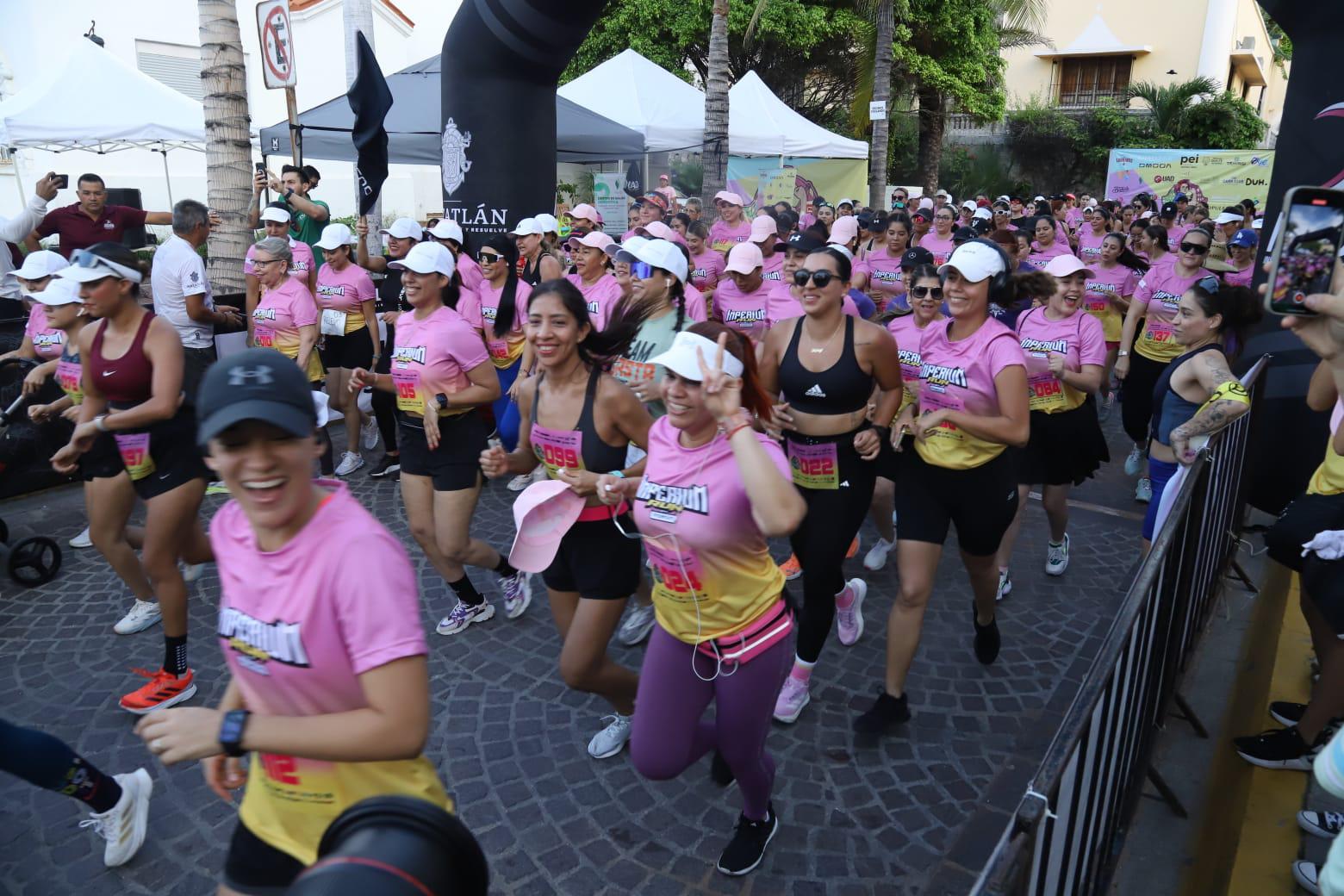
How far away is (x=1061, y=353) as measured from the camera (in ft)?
18.8

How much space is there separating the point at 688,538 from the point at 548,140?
22.5 feet

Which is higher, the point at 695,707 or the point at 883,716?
the point at 695,707

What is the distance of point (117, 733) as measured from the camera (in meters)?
4.20

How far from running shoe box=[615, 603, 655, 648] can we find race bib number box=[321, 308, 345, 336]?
4.11m

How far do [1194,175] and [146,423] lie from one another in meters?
25.4

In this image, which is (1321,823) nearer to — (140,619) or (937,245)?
(140,619)

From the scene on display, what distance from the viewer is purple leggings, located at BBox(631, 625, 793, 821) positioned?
303 centimetres

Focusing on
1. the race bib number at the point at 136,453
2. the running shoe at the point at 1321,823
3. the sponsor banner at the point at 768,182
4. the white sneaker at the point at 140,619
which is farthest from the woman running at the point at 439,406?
the sponsor banner at the point at 768,182

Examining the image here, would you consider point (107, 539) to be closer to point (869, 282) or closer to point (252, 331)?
point (252, 331)

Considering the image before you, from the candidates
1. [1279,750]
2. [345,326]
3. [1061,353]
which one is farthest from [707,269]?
[1279,750]

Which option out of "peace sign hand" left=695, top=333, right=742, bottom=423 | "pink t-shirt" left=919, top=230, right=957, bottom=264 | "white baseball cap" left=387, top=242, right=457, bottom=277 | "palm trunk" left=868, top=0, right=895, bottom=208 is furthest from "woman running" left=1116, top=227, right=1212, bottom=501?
"palm trunk" left=868, top=0, right=895, bottom=208

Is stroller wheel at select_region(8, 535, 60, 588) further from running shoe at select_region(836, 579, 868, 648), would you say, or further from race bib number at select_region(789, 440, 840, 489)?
running shoe at select_region(836, 579, 868, 648)

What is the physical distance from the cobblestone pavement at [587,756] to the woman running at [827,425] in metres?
0.59

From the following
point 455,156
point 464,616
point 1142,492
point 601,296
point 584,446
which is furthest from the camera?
point 455,156
